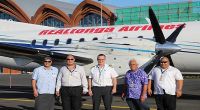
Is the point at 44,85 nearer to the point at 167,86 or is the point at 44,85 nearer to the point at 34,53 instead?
the point at 167,86

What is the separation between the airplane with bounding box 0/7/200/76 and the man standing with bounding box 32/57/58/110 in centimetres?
536

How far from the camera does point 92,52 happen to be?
15.7 metres

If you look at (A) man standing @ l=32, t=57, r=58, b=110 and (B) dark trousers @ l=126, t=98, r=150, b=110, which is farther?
(B) dark trousers @ l=126, t=98, r=150, b=110

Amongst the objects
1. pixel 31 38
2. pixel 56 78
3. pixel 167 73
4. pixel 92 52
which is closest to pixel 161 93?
pixel 167 73

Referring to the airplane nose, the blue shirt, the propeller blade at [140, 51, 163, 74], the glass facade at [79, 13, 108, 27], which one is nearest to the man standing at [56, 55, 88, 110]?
the blue shirt

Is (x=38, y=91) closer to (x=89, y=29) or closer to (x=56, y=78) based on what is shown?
(x=56, y=78)

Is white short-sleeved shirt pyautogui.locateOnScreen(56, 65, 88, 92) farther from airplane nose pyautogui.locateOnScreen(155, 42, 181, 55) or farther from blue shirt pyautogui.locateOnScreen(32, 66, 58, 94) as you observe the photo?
airplane nose pyautogui.locateOnScreen(155, 42, 181, 55)

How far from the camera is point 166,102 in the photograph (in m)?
9.02

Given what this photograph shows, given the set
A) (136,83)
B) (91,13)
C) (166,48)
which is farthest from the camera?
(91,13)

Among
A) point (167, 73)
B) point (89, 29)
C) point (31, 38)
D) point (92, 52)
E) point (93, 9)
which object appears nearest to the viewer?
point (167, 73)

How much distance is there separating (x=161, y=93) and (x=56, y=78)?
259 cm

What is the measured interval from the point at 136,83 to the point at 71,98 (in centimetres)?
→ 168

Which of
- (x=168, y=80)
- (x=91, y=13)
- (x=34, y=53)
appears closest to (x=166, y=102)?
(x=168, y=80)

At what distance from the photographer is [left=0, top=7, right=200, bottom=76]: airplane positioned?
1436 cm
